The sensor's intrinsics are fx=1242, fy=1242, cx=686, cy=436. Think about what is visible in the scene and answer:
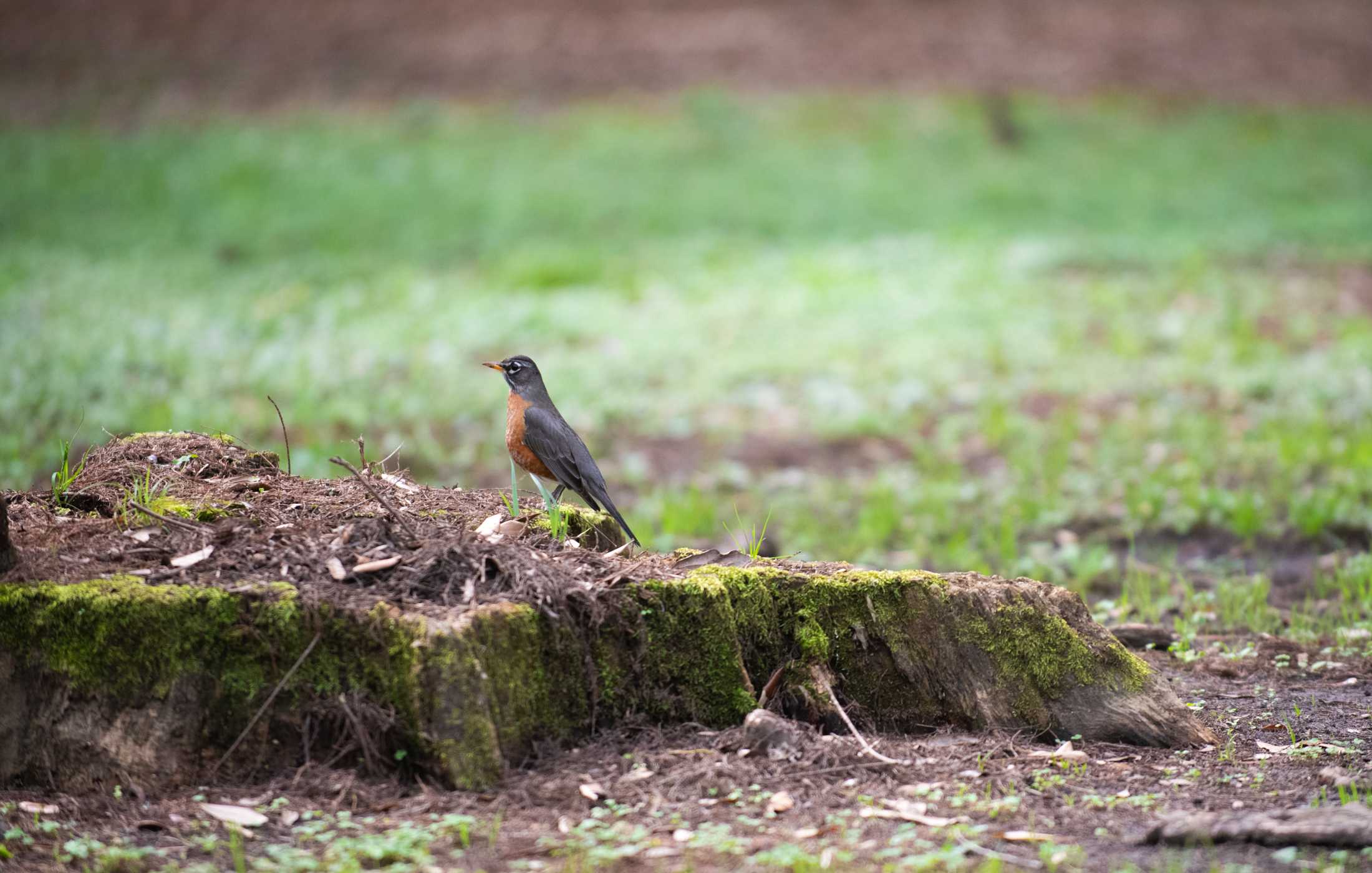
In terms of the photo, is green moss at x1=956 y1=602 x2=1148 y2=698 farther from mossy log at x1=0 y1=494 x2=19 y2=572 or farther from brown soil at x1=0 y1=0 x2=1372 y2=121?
brown soil at x1=0 y1=0 x2=1372 y2=121

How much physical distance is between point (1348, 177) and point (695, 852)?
1903 centimetres

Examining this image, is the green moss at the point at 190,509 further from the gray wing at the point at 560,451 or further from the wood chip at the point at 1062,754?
the wood chip at the point at 1062,754

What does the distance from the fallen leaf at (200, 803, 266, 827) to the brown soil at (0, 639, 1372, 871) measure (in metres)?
0.03

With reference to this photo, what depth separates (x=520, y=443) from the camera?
4.84m

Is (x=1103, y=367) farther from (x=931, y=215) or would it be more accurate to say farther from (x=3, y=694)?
(x=3, y=694)

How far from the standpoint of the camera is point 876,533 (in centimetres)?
680

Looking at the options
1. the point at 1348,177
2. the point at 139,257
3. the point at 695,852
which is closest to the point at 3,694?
the point at 695,852

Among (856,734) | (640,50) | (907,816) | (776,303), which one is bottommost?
(907,816)

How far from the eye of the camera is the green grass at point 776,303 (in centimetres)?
756

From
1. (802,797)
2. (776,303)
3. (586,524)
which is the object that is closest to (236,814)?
(802,797)

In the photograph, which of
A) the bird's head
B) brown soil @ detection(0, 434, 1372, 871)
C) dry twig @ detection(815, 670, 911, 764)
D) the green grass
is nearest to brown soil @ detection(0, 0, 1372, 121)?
the green grass

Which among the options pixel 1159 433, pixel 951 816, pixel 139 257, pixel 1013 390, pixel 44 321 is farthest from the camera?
pixel 139 257

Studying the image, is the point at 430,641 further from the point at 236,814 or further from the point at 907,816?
the point at 907,816

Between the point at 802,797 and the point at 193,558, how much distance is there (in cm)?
176
